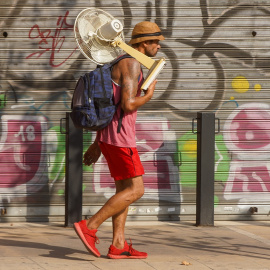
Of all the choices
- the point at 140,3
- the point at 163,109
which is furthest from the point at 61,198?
the point at 140,3

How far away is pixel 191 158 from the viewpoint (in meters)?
9.95

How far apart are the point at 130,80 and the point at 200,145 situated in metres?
2.52

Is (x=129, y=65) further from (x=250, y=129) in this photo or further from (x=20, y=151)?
(x=250, y=129)

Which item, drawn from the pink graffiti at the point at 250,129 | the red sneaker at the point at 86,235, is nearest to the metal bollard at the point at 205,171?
the pink graffiti at the point at 250,129

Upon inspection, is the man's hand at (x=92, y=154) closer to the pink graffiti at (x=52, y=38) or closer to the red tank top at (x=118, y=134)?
the red tank top at (x=118, y=134)

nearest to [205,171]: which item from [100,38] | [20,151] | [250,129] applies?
[250,129]

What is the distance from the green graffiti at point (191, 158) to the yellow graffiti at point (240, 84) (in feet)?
2.03

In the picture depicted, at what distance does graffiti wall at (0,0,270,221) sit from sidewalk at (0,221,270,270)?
36 cm

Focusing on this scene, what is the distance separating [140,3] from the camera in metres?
9.76

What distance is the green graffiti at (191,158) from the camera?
9.93 meters

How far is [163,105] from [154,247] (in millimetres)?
2463

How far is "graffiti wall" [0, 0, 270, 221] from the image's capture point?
9625mm

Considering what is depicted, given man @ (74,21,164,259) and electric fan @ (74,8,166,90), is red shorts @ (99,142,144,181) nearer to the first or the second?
man @ (74,21,164,259)

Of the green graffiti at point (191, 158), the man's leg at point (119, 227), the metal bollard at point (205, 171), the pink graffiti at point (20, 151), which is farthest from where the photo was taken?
the green graffiti at point (191, 158)
